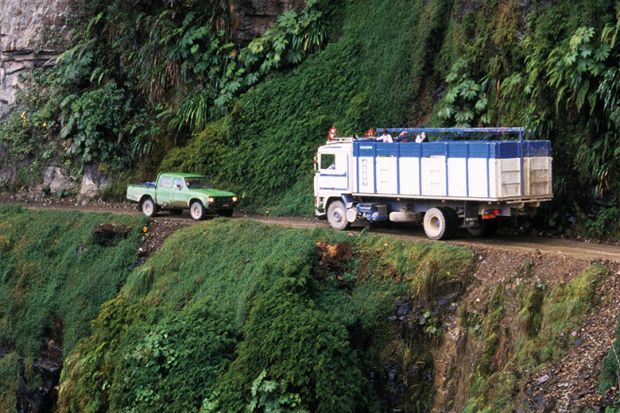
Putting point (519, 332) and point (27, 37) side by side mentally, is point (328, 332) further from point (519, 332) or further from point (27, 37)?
point (27, 37)

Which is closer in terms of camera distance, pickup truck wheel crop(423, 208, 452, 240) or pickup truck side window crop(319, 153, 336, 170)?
pickup truck wheel crop(423, 208, 452, 240)

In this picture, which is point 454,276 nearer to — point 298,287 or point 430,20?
point 298,287

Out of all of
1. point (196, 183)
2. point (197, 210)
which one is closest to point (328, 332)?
point (197, 210)

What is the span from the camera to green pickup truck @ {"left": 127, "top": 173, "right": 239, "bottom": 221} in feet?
91.5

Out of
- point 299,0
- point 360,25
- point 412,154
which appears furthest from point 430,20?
point 412,154

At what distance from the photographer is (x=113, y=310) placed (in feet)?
77.0

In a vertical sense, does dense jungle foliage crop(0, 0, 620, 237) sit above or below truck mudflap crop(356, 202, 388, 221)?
above

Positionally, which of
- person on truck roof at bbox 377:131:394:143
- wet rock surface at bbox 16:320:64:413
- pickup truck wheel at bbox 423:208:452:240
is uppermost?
person on truck roof at bbox 377:131:394:143

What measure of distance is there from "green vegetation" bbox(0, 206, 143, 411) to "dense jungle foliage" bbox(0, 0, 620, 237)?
4963mm

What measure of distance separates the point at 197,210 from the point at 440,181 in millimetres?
8745

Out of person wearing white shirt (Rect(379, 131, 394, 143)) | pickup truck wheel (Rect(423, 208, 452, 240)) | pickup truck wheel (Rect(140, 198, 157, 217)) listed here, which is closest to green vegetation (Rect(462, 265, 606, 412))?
pickup truck wheel (Rect(423, 208, 452, 240))

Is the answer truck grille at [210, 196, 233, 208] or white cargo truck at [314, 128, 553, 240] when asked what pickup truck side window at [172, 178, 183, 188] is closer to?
truck grille at [210, 196, 233, 208]

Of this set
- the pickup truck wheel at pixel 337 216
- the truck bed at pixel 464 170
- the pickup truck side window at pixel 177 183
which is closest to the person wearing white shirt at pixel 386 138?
the truck bed at pixel 464 170

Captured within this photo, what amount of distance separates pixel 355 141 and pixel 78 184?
1560 centimetres
